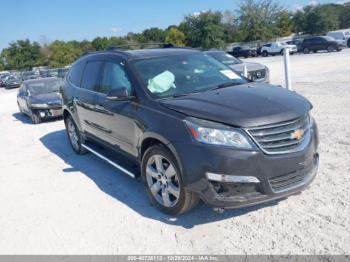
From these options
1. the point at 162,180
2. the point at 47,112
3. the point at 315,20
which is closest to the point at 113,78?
the point at 162,180

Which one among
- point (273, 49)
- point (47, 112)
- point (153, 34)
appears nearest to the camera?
point (47, 112)

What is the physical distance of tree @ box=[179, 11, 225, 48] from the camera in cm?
6094

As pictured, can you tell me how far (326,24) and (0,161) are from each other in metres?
63.8

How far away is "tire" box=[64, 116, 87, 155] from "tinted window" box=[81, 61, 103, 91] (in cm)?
110

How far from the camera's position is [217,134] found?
3426mm

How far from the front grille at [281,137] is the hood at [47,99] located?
9.71m

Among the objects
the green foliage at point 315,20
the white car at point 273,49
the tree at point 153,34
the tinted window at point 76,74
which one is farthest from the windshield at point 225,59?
the tree at point 153,34

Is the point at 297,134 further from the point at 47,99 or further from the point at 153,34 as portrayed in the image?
the point at 153,34

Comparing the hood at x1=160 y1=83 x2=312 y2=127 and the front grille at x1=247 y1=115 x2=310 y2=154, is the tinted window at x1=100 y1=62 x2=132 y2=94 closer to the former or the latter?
the hood at x1=160 y1=83 x2=312 y2=127

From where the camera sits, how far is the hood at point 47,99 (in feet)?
38.9

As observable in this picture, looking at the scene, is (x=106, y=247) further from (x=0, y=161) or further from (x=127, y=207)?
(x=0, y=161)

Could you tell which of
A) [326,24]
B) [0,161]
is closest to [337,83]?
[0,161]

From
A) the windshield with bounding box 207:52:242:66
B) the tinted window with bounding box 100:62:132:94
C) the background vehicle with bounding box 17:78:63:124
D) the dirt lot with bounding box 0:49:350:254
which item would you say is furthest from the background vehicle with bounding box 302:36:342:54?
the tinted window with bounding box 100:62:132:94

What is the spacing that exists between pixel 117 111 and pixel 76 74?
7.79 ft
